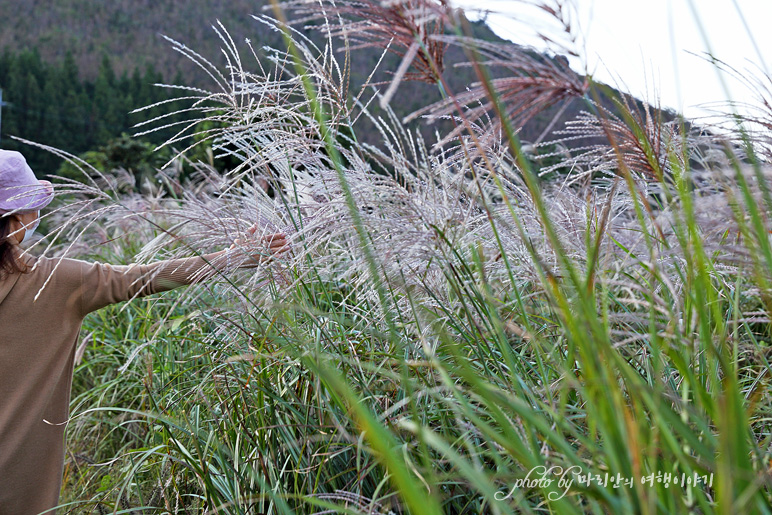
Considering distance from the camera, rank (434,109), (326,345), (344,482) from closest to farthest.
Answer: (434,109)
(344,482)
(326,345)

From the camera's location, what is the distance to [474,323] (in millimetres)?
1292

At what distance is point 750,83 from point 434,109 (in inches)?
35.8

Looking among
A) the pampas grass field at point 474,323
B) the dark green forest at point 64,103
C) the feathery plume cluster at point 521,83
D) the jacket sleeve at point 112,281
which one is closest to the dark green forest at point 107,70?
the dark green forest at point 64,103

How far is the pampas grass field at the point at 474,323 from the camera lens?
768mm

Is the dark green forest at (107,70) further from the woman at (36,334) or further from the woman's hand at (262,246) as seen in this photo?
the woman's hand at (262,246)

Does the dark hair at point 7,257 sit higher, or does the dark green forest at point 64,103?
the dark hair at point 7,257

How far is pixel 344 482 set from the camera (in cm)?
141

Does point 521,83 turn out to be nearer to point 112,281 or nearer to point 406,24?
point 406,24

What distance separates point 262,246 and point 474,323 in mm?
652

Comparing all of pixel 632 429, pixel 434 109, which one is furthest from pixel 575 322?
pixel 434 109

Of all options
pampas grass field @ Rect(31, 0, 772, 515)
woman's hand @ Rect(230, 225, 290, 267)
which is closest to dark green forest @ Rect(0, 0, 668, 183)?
woman's hand @ Rect(230, 225, 290, 267)

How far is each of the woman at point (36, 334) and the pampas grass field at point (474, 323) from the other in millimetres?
159

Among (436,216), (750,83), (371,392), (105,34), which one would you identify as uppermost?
(750,83)

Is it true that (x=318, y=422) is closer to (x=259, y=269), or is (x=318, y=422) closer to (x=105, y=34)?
(x=259, y=269)
